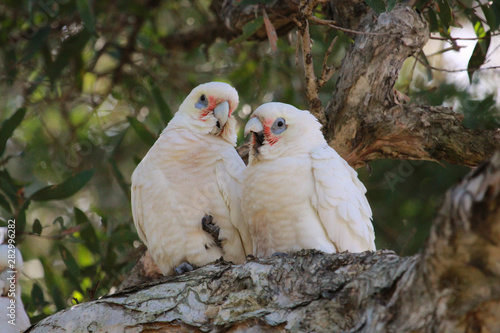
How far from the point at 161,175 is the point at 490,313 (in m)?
2.16

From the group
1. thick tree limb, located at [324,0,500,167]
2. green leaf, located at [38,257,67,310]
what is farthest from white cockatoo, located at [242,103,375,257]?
green leaf, located at [38,257,67,310]

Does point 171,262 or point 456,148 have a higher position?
point 456,148

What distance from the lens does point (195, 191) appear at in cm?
329

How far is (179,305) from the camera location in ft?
7.84

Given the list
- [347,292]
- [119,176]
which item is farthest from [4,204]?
[347,292]

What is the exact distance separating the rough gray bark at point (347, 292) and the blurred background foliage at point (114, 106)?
4.51 ft

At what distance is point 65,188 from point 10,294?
0.88 m

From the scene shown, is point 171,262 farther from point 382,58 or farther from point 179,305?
point 382,58

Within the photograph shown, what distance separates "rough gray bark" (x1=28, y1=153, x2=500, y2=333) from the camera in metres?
1.47

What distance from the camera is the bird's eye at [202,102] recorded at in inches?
139

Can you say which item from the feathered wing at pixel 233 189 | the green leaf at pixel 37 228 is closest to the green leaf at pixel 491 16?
the feathered wing at pixel 233 189

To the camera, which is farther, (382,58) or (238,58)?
(238,58)

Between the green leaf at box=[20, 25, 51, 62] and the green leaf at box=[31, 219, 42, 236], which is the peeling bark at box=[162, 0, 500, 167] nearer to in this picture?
the green leaf at box=[31, 219, 42, 236]

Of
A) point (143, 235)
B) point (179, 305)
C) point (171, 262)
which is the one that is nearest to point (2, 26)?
point (143, 235)
